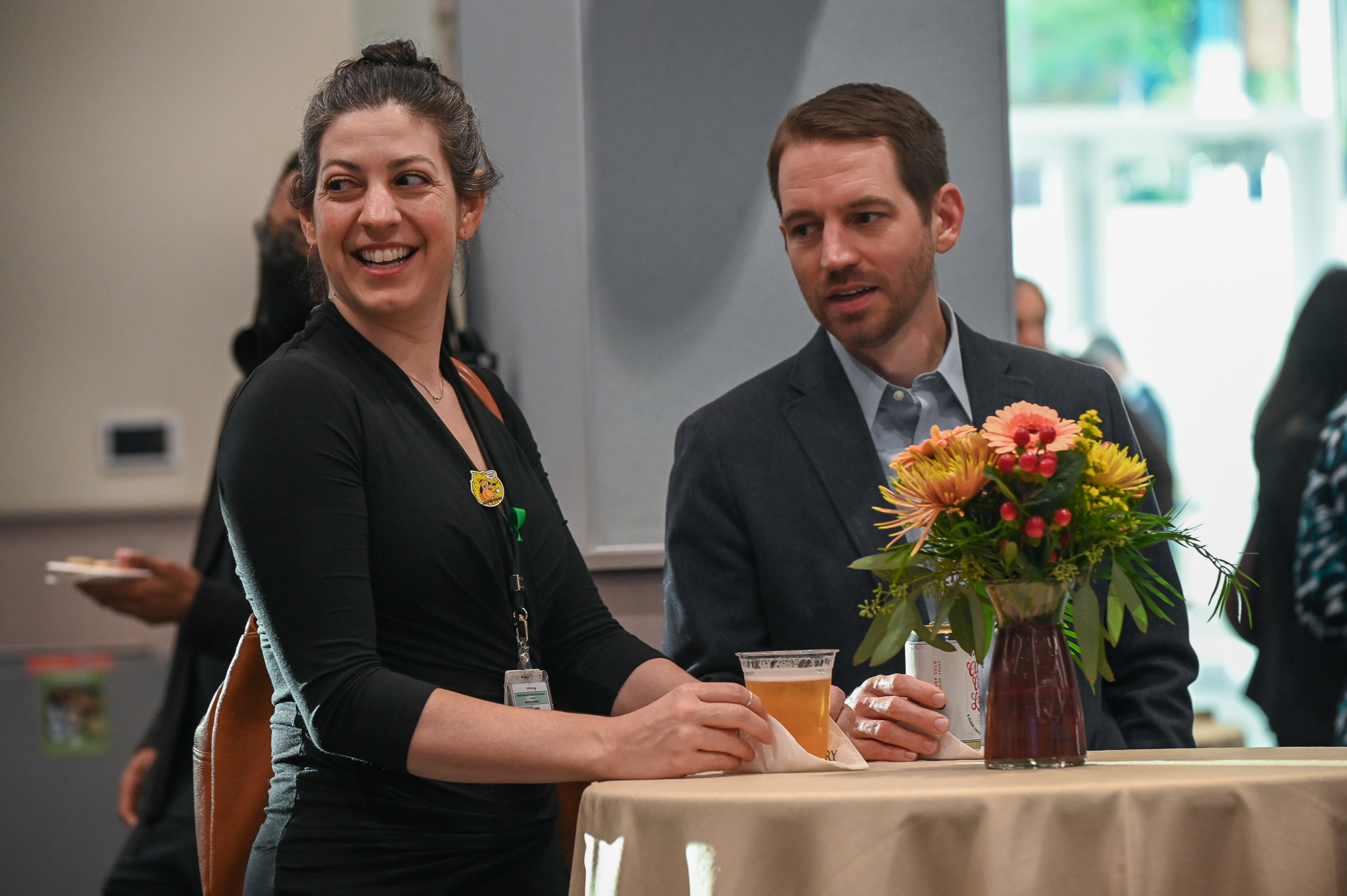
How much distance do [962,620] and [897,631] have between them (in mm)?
90

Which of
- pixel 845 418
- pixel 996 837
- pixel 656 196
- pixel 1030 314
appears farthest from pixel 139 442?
pixel 996 837

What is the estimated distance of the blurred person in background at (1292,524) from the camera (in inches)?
116

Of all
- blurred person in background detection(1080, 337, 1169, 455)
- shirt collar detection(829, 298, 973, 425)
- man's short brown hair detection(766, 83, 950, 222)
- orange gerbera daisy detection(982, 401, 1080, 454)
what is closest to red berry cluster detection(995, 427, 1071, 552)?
orange gerbera daisy detection(982, 401, 1080, 454)

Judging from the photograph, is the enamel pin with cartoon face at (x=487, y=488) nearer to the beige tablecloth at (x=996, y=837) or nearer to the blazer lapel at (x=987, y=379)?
the beige tablecloth at (x=996, y=837)

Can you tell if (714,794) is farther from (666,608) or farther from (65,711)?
(65,711)

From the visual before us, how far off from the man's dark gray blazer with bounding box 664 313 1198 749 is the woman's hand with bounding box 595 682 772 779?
60 centimetres

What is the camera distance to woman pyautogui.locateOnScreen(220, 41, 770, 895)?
131cm

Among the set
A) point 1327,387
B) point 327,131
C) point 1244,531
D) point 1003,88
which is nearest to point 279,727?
point 327,131

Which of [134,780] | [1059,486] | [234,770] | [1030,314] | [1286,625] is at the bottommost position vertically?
[134,780]

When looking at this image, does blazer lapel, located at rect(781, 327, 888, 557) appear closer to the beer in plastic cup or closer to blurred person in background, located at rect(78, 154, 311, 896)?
the beer in plastic cup

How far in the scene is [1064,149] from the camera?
6.82 metres

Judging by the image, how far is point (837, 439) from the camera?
2.07 meters

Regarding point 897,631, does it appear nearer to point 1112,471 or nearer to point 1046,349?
point 1112,471

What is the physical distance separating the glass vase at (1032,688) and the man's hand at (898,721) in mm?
104
